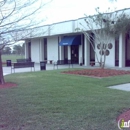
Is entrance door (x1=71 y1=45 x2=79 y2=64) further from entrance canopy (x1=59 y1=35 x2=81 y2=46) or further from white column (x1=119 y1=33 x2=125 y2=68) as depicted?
white column (x1=119 y1=33 x2=125 y2=68)

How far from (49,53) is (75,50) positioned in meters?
4.85

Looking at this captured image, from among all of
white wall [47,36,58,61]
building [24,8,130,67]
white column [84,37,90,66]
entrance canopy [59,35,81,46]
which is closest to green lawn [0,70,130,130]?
building [24,8,130,67]

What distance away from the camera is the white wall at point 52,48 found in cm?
3436

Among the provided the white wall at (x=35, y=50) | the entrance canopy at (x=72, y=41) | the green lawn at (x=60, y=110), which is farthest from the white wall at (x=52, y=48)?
the green lawn at (x=60, y=110)

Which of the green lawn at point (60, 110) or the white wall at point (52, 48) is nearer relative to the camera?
the green lawn at point (60, 110)

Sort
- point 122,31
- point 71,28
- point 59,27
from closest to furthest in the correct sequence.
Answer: point 122,31
point 71,28
point 59,27

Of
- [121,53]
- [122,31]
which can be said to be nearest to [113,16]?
[122,31]

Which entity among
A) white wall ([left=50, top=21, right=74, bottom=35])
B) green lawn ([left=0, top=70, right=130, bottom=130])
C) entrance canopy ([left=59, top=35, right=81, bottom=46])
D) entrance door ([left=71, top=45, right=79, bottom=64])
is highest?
white wall ([left=50, top=21, right=74, bottom=35])

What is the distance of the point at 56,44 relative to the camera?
113ft

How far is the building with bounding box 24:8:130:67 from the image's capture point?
78.1 feet

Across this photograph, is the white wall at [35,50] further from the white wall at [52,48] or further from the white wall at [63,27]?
the white wall at [63,27]

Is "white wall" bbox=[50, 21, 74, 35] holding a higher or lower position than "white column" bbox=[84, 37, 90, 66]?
higher

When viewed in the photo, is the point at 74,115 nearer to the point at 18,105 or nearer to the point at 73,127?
the point at 73,127

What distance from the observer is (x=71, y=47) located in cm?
3209
